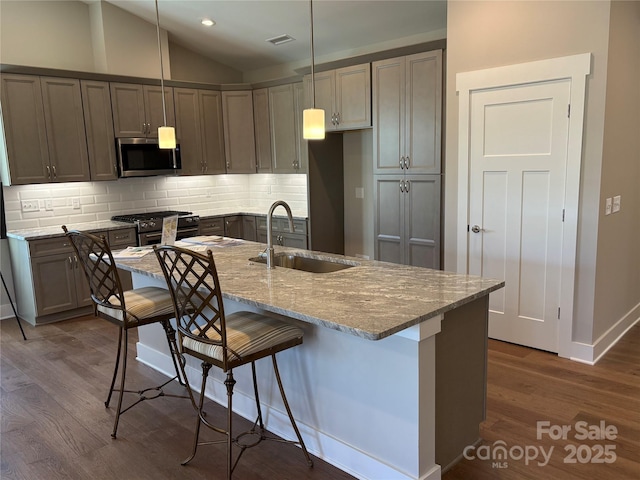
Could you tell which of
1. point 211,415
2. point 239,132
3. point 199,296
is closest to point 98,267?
point 199,296

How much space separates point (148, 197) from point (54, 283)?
1.49 m

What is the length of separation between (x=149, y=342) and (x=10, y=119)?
2.54 m

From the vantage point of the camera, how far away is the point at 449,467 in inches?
92.0

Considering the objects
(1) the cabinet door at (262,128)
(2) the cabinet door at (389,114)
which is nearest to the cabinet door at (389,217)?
(2) the cabinet door at (389,114)

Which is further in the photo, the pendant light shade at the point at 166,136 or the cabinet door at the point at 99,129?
the cabinet door at the point at 99,129

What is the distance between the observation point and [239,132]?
6.00 m

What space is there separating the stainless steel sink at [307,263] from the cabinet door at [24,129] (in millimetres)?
2856

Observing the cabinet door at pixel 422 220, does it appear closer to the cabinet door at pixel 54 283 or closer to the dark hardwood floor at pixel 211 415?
the dark hardwood floor at pixel 211 415

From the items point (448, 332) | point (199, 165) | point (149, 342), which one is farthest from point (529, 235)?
point (199, 165)

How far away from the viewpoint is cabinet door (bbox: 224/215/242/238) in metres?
5.95

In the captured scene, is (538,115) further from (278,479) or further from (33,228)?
(33,228)

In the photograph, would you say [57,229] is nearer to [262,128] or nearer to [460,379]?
[262,128]

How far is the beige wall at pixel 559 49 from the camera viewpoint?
317 centimetres

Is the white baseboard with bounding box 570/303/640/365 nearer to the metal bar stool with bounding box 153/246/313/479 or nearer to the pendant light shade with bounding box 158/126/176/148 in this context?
the metal bar stool with bounding box 153/246/313/479
